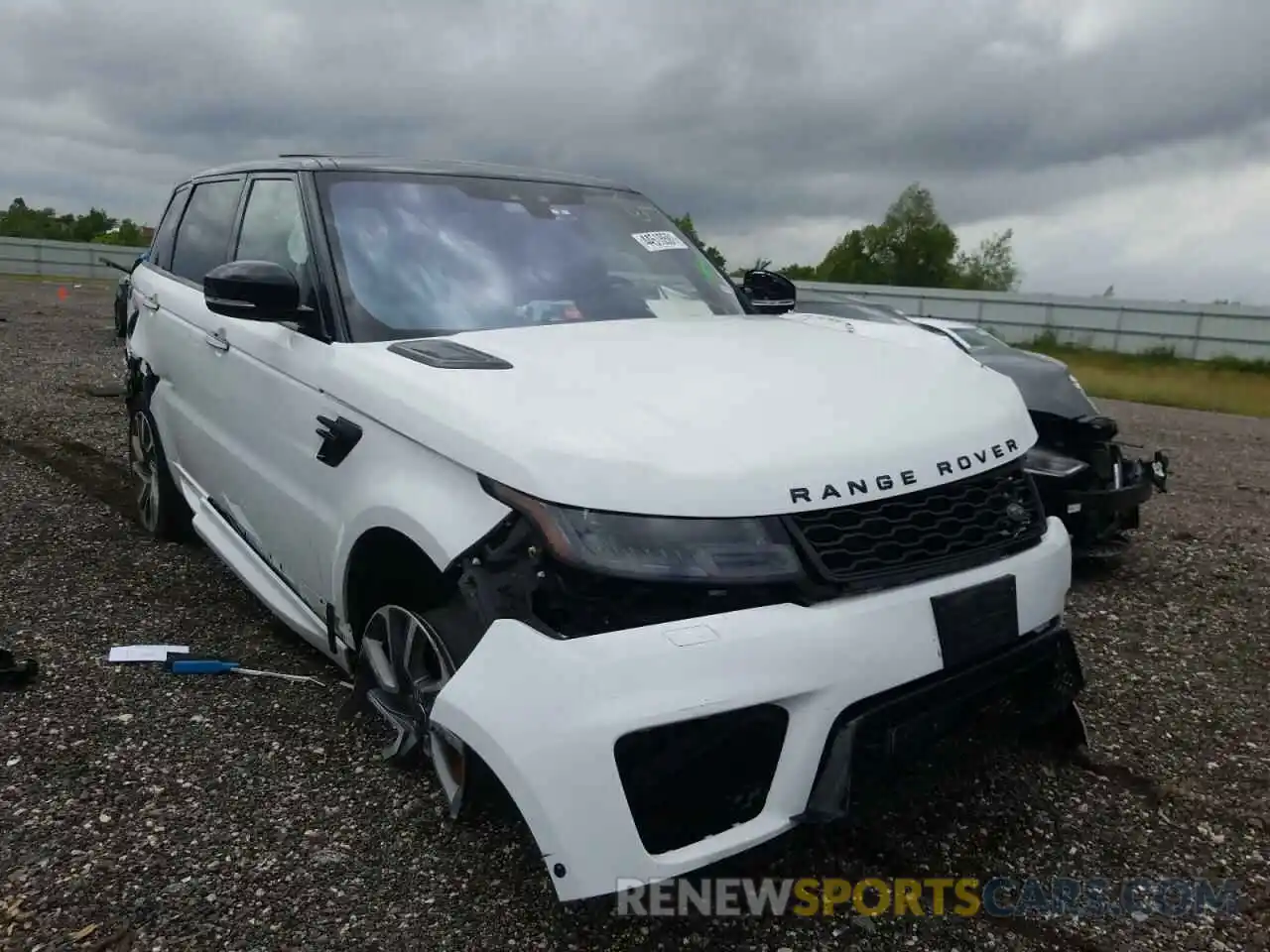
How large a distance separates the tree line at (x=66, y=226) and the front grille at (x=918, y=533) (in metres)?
47.3

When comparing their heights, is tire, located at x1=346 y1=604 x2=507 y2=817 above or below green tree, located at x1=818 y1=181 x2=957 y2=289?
below

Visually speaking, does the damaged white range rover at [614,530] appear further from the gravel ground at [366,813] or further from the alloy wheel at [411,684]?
the gravel ground at [366,813]

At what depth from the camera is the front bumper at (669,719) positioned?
1.91 m

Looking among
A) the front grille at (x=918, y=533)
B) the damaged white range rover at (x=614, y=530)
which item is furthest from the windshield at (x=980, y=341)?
the front grille at (x=918, y=533)

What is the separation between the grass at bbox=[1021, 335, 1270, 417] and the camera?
713 inches

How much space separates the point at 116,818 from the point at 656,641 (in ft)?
5.78

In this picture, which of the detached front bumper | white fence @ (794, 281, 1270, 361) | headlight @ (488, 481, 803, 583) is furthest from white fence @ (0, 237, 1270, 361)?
headlight @ (488, 481, 803, 583)

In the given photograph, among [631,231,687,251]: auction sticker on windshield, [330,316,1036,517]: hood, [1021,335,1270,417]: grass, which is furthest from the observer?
[1021,335,1270,417]: grass

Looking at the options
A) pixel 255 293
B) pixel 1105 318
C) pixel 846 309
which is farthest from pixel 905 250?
pixel 255 293

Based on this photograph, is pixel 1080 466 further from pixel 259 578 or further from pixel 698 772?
pixel 259 578

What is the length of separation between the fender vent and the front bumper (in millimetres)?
730

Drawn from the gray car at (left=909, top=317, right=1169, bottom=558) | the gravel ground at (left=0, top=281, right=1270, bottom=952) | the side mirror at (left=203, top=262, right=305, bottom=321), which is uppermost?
the side mirror at (left=203, top=262, right=305, bottom=321)

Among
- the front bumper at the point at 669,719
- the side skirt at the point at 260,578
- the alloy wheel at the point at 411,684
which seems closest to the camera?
the front bumper at the point at 669,719

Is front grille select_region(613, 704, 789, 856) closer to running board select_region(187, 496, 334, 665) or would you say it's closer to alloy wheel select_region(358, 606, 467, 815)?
alloy wheel select_region(358, 606, 467, 815)
